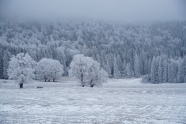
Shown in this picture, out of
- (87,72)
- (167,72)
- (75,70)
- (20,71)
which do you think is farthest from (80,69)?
(167,72)

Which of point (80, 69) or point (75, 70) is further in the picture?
point (75, 70)

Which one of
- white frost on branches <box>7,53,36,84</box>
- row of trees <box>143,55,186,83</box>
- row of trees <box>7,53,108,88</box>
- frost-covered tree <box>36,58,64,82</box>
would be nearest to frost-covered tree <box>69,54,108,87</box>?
row of trees <box>7,53,108,88</box>

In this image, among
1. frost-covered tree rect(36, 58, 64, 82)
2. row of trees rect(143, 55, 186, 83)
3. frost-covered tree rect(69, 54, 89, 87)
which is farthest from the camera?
row of trees rect(143, 55, 186, 83)

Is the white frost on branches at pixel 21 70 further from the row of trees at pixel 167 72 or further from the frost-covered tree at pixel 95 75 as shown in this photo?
the row of trees at pixel 167 72

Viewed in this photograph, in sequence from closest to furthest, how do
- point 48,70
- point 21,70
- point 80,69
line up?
point 21,70, point 80,69, point 48,70

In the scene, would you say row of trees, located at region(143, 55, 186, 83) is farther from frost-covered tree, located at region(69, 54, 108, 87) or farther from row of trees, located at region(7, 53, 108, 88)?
frost-covered tree, located at region(69, 54, 108, 87)

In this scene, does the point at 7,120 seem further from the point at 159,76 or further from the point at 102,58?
the point at 102,58

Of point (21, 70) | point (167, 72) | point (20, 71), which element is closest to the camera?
point (20, 71)

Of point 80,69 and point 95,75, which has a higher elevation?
point 80,69

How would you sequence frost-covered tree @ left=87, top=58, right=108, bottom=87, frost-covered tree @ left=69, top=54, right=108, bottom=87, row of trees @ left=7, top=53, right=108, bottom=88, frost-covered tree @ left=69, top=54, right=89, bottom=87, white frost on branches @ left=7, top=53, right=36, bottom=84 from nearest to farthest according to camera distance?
white frost on branches @ left=7, top=53, right=36, bottom=84 < row of trees @ left=7, top=53, right=108, bottom=88 < frost-covered tree @ left=87, top=58, right=108, bottom=87 < frost-covered tree @ left=69, top=54, right=108, bottom=87 < frost-covered tree @ left=69, top=54, right=89, bottom=87

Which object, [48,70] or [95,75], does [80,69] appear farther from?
[48,70]

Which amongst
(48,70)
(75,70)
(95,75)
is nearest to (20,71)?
(75,70)

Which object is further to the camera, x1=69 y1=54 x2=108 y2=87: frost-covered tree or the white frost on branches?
x1=69 y1=54 x2=108 y2=87: frost-covered tree

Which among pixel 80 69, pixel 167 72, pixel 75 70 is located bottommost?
pixel 167 72
